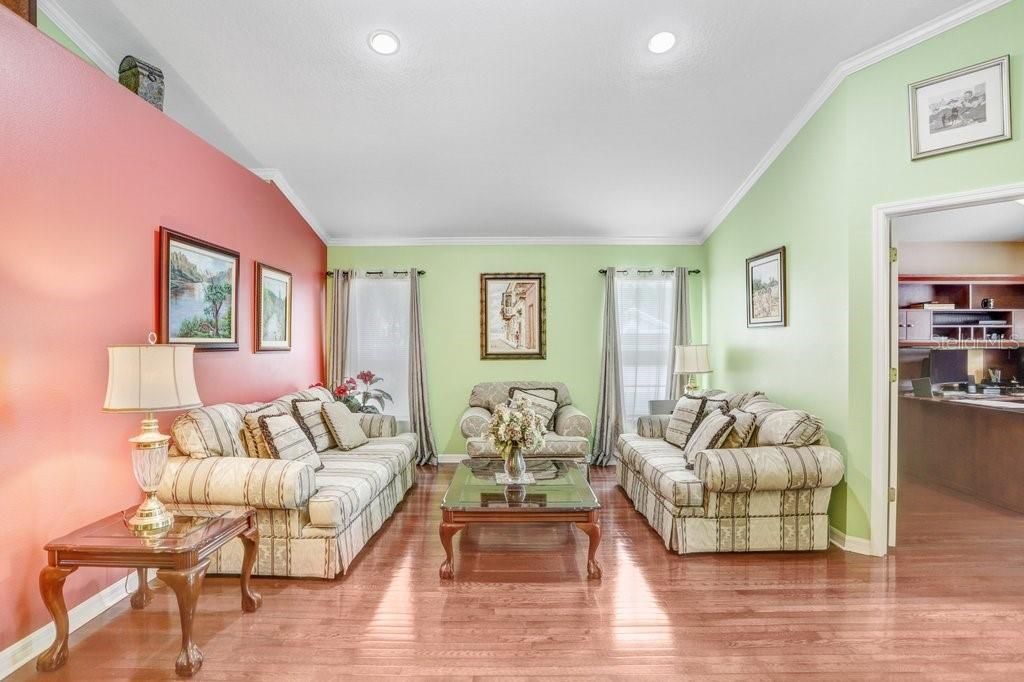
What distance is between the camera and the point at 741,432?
3.65 metres

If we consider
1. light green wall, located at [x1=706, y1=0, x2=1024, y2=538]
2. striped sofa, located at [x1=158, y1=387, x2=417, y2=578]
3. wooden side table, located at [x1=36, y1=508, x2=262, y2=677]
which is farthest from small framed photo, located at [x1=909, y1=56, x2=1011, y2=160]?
wooden side table, located at [x1=36, y1=508, x2=262, y2=677]

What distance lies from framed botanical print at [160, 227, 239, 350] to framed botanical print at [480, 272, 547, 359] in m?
2.71

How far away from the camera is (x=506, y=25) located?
3.04m

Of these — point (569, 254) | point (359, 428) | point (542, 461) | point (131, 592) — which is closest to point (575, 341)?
point (569, 254)

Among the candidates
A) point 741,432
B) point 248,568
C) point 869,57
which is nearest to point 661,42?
point 869,57

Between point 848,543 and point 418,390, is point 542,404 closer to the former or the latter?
point 418,390

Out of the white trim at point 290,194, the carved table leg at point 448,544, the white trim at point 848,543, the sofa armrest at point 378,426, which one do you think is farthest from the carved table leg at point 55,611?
the white trim at point 848,543

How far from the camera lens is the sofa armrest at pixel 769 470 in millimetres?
3256

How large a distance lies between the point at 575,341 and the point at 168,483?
4121 millimetres

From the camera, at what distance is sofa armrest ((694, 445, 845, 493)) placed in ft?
10.7

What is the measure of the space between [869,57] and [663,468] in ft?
9.47

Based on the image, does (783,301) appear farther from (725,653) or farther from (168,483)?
(168,483)

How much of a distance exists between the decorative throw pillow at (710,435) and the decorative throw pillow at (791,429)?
23 cm

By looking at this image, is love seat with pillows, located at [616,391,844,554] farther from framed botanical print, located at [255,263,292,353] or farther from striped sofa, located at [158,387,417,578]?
framed botanical print, located at [255,263,292,353]
